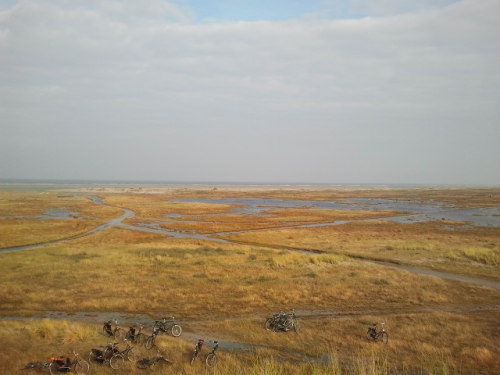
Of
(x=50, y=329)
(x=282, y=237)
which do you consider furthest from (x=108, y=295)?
(x=282, y=237)

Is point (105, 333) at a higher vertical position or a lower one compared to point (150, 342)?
lower

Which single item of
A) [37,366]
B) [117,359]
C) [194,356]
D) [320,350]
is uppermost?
[37,366]

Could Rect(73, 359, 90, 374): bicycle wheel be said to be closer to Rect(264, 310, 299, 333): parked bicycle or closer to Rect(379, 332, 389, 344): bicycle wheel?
Rect(264, 310, 299, 333): parked bicycle

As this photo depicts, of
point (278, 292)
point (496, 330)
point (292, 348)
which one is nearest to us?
point (292, 348)

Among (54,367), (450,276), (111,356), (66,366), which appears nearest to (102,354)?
(111,356)

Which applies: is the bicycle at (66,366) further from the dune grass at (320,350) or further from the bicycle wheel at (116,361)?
the bicycle wheel at (116,361)

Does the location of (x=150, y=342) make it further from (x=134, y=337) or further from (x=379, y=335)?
(x=379, y=335)

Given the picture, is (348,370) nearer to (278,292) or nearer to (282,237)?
(278,292)

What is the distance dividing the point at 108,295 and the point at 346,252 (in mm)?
30333

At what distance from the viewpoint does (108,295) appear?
2605cm

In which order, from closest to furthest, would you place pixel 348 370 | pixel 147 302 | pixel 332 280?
pixel 348 370
pixel 147 302
pixel 332 280

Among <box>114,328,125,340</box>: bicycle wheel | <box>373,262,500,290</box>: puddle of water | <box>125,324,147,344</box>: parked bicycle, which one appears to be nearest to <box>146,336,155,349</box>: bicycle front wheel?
<box>125,324,147,344</box>: parked bicycle

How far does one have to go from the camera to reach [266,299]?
84.4ft

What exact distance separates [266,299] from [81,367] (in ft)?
46.9
